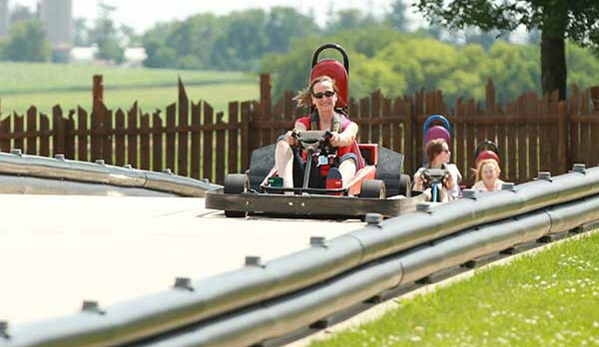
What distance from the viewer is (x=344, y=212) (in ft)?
46.4

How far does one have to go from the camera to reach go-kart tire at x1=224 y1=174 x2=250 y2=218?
14727 mm

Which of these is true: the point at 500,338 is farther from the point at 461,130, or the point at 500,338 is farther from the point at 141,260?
the point at 461,130

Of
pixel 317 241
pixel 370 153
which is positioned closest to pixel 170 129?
pixel 370 153

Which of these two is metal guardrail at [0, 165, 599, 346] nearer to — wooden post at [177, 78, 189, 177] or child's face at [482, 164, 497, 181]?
child's face at [482, 164, 497, 181]

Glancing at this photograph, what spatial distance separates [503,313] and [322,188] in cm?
498

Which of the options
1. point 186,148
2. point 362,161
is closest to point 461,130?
point 186,148

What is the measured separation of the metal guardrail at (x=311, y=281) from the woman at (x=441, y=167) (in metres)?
A: 2.96

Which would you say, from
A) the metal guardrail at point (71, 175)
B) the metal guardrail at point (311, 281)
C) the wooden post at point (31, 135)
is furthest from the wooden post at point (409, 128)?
the metal guardrail at point (311, 281)

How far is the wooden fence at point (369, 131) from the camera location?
24.1m

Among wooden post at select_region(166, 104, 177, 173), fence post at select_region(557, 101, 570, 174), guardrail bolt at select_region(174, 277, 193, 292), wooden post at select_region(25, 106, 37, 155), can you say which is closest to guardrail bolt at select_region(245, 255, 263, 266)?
guardrail bolt at select_region(174, 277, 193, 292)

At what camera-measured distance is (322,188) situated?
14883mm

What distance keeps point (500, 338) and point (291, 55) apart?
165515 millimetres

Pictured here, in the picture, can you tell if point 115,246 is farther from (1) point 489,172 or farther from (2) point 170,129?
(2) point 170,129

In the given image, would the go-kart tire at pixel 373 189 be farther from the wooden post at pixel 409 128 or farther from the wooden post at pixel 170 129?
the wooden post at pixel 409 128
